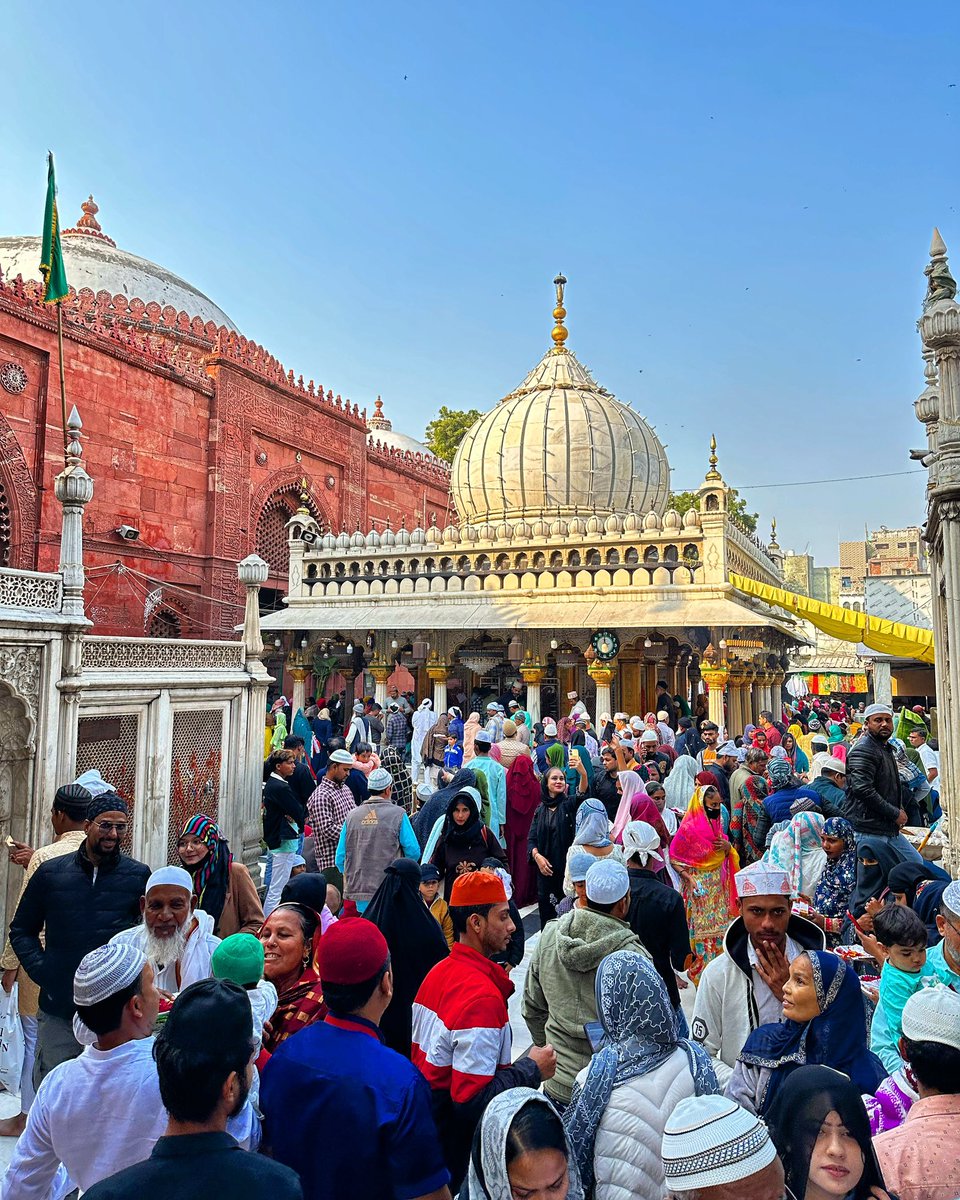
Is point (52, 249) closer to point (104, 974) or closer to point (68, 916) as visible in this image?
point (68, 916)

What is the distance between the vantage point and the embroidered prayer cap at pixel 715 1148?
1.50 metres

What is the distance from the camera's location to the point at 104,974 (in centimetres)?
211

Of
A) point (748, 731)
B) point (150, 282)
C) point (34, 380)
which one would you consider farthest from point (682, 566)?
point (150, 282)

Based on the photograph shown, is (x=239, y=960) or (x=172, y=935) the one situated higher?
(x=239, y=960)

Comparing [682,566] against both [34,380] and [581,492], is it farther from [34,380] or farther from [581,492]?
[34,380]

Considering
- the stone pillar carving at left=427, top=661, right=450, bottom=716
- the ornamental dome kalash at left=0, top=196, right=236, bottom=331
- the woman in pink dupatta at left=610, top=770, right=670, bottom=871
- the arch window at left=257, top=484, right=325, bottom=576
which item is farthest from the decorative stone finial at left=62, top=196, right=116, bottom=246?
the woman in pink dupatta at left=610, top=770, right=670, bottom=871

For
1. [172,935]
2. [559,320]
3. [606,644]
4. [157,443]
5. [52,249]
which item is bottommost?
[172,935]

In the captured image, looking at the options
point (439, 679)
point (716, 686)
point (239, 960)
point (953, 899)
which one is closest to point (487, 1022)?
point (239, 960)

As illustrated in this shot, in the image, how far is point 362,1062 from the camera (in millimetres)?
2002

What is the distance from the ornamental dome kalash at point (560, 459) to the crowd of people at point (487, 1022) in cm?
1389

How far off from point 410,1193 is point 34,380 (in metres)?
15.8

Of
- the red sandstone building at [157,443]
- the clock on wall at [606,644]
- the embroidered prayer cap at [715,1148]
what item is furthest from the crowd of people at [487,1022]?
the red sandstone building at [157,443]

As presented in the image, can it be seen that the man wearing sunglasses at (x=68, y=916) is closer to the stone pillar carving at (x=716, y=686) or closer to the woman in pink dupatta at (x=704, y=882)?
the woman in pink dupatta at (x=704, y=882)

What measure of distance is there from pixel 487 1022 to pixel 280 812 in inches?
165
